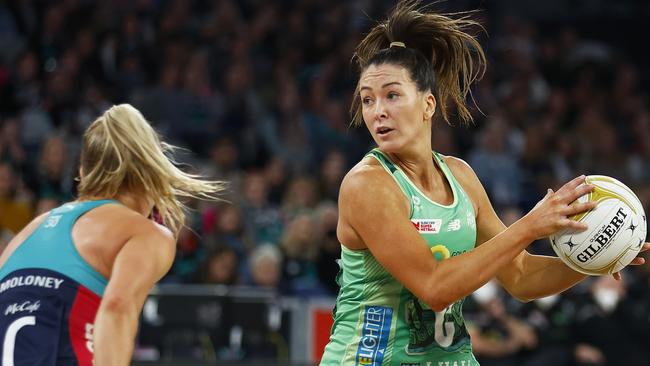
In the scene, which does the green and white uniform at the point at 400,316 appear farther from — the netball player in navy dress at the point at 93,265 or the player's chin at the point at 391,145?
the netball player in navy dress at the point at 93,265

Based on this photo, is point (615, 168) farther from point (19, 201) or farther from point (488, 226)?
point (488, 226)

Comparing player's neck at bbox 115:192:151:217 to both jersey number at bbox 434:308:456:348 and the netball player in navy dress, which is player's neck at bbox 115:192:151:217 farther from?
jersey number at bbox 434:308:456:348

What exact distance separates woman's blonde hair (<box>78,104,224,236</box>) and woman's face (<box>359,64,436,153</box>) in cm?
78

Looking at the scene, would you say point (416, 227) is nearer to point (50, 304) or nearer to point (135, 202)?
point (135, 202)

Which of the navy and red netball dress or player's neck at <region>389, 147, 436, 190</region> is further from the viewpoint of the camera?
player's neck at <region>389, 147, 436, 190</region>

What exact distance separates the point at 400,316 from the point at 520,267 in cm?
66

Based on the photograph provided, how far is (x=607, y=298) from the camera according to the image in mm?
9195

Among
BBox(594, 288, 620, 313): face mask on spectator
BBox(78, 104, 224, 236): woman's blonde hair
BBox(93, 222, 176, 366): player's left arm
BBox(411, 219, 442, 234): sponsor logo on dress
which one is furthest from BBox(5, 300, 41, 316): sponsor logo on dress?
BBox(594, 288, 620, 313): face mask on spectator

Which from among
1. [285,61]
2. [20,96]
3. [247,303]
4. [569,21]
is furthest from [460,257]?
[569,21]

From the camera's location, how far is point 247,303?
27.6 feet

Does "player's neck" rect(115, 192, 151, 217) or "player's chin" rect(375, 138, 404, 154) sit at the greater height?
"player's chin" rect(375, 138, 404, 154)

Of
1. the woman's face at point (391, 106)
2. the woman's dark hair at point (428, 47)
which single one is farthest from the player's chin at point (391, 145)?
the woman's dark hair at point (428, 47)

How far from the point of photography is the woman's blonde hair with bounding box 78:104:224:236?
158 inches

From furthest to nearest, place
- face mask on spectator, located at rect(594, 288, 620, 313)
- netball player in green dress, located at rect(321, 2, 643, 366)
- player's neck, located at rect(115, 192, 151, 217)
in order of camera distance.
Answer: face mask on spectator, located at rect(594, 288, 620, 313) < player's neck, located at rect(115, 192, 151, 217) < netball player in green dress, located at rect(321, 2, 643, 366)
